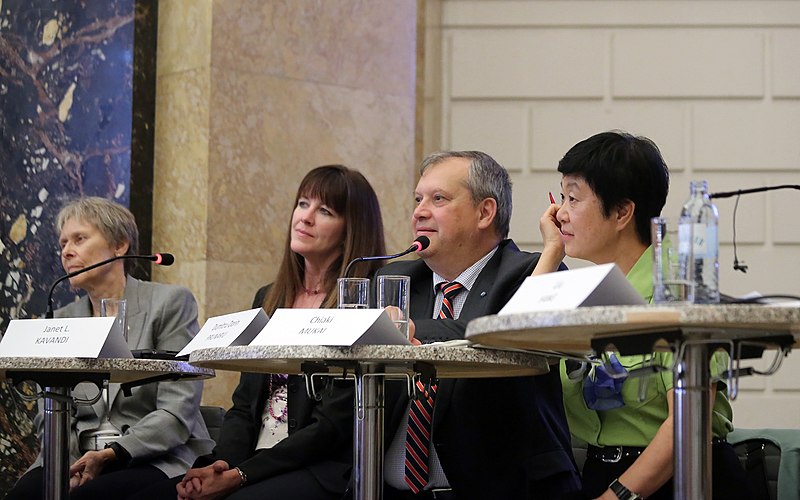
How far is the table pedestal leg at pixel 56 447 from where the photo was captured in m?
2.95

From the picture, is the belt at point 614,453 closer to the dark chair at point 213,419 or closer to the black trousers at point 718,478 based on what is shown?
the black trousers at point 718,478

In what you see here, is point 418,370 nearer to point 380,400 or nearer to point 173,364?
point 380,400

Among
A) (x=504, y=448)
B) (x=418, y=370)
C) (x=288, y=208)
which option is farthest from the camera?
(x=288, y=208)

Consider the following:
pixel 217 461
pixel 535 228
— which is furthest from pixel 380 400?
pixel 535 228

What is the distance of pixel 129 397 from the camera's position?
3572 mm

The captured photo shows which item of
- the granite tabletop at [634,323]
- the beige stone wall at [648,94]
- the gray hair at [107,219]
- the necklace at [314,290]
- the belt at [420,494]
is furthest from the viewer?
the beige stone wall at [648,94]

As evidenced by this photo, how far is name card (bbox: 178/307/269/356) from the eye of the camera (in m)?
2.44

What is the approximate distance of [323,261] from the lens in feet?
11.4

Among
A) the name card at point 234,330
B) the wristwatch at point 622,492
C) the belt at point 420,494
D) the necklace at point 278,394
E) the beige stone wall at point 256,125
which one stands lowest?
the belt at point 420,494

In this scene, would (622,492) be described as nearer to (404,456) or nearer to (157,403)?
(404,456)

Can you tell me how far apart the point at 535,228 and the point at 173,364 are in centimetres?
286

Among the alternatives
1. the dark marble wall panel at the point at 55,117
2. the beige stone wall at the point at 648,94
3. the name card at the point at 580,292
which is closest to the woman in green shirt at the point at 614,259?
the name card at the point at 580,292

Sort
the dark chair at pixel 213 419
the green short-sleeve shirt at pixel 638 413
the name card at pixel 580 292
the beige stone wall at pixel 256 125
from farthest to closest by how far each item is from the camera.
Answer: the beige stone wall at pixel 256 125
the dark chair at pixel 213 419
the green short-sleeve shirt at pixel 638 413
the name card at pixel 580 292

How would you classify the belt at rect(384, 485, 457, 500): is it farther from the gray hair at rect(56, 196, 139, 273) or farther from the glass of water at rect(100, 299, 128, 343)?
the gray hair at rect(56, 196, 139, 273)
